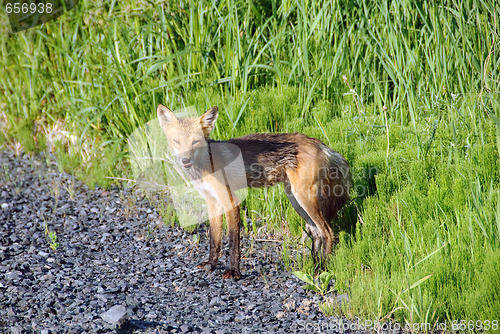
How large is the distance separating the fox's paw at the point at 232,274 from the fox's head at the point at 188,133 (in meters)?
0.93

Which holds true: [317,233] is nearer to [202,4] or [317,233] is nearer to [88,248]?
[88,248]

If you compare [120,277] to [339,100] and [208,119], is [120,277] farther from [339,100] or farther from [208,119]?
[339,100]

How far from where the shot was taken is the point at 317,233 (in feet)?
14.1

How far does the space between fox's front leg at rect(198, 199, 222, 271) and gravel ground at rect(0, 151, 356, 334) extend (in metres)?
0.10

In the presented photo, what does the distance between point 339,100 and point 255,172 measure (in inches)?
78.0

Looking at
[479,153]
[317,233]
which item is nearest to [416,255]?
[317,233]

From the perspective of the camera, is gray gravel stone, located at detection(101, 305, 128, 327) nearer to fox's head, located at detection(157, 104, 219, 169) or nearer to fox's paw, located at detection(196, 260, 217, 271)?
fox's paw, located at detection(196, 260, 217, 271)

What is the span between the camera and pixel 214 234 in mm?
4227

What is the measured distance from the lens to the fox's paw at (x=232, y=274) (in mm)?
4004

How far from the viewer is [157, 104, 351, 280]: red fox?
13.2 feet

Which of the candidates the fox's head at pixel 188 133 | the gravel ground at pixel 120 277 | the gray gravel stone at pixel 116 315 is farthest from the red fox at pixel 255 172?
the gray gravel stone at pixel 116 315

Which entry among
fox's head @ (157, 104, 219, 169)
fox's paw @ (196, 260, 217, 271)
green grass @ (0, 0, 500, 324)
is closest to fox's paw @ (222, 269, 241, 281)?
fox's paw @ (196, 260, 217, 271)

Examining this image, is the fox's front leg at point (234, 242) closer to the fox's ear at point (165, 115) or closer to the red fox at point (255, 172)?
the red fox at point (255, 172)

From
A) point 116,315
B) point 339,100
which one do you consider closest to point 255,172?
point 116,315
